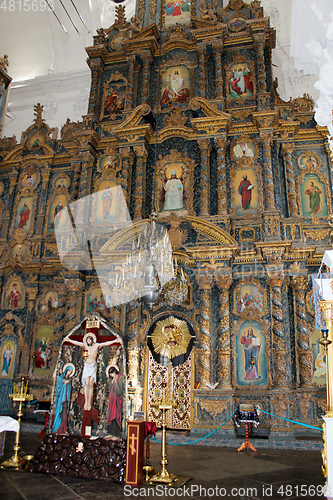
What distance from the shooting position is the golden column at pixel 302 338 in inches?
390

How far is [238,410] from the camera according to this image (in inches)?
351

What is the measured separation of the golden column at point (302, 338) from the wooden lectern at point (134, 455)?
5.41 meters

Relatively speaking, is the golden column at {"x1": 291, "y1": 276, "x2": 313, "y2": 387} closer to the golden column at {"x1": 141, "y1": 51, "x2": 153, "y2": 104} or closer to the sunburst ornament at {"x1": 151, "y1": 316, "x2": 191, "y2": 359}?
the sunburst ornament at {"x1": 151, "y1": 316, "x2": 191, "y2": 359}

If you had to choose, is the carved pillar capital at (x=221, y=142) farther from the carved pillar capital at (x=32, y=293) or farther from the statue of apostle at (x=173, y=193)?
the carved pillar capital at (x=32, y=293)

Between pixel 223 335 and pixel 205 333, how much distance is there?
45 cm

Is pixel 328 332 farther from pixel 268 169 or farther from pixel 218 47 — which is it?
pixel 218 47

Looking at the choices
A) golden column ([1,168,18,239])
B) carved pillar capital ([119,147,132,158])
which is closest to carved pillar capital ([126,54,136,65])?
carved pillar capital ([119,147,132,158])

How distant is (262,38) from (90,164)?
6493mm

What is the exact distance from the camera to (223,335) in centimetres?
1025

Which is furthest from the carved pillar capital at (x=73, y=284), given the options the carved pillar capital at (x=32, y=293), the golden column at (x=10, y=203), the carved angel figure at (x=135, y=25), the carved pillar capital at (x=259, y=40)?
the carved pillar capital at (x=259, y=40)

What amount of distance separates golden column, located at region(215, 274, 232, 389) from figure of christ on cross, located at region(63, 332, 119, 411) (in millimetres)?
3882

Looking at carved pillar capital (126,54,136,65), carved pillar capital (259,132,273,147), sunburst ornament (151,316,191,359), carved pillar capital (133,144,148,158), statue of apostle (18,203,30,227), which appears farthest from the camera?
statue of apostle (18,203,30,227)

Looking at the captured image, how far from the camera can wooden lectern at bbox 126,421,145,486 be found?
570 cm

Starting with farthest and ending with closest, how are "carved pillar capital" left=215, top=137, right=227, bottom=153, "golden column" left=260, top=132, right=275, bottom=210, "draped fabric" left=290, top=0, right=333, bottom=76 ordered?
"carved pillar capital" left=215, top=137, right=227, bottom=153, "golden column" left=260, top=132, right=275, bottom=210, "draped fabric" left=290, top=0, right=333, bottom=76
